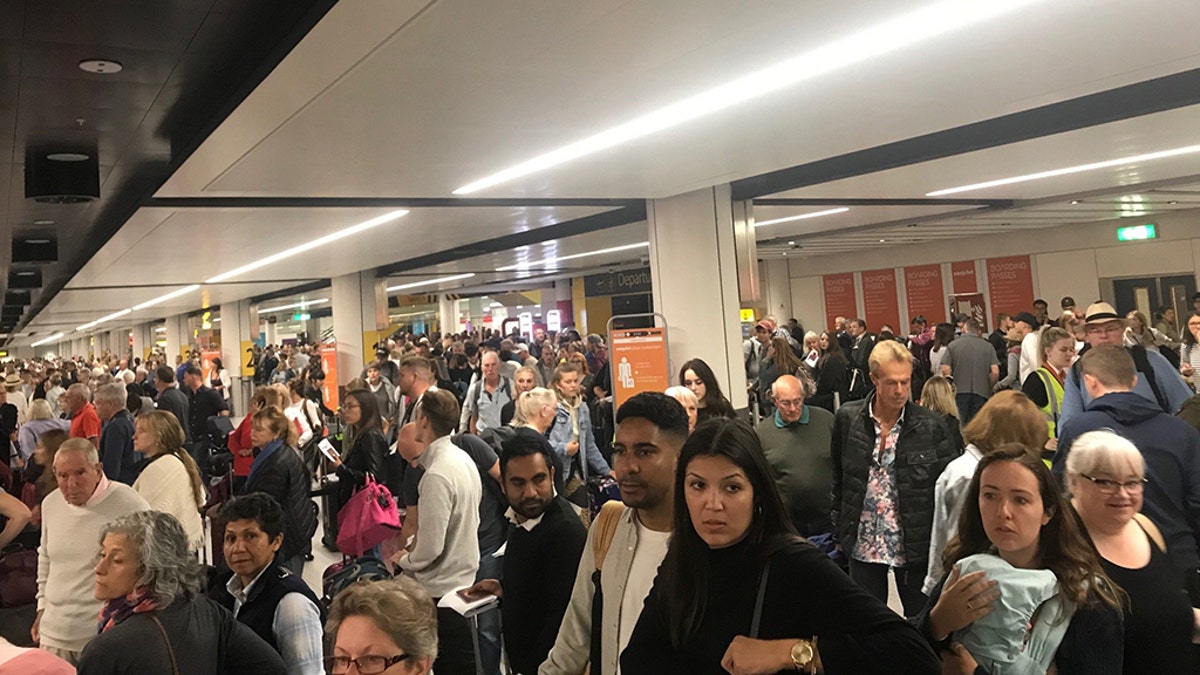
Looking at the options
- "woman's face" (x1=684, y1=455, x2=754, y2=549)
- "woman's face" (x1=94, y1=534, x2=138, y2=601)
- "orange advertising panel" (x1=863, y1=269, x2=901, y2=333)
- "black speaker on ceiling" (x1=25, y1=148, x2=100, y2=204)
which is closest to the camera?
"woman's face" (x1=684, y1=455, x2=754, y2=549)

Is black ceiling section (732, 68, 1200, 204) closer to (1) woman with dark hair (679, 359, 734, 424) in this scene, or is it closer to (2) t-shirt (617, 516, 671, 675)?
(1) woman with dark hair (679, 359, 734, 424)

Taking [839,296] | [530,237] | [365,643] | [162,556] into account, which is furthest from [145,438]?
[839,296]

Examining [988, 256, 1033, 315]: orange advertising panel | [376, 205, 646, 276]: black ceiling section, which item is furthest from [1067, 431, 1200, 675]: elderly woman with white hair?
[988, 256, 1033, 315]: orange advertising panel

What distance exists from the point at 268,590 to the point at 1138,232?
17431mm

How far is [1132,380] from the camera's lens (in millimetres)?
3412

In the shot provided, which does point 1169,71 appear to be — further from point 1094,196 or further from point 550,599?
point 1094,196

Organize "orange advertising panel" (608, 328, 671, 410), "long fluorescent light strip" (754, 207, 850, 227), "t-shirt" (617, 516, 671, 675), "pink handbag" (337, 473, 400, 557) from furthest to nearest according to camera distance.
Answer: "long fluorescent light strip" (754, 207, 850, 227) < "orange advertising panel" (608, 328, 671, 410) < "pink handbag" (337, 473, 400, 557) < "t-shirt" (617, 516, 671, 675)

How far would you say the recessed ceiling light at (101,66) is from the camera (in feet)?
13.8

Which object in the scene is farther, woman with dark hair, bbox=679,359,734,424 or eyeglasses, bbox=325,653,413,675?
woman with dark hair, bbox=679,359,734,424

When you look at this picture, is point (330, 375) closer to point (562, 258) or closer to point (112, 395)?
point (562, 258)

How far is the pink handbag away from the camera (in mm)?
5035

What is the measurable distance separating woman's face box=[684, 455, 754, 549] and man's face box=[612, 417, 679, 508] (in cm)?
48

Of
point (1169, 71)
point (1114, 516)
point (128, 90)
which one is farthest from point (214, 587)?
point (1169, 71)

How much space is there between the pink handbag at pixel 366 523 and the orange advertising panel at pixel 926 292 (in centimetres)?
1649
